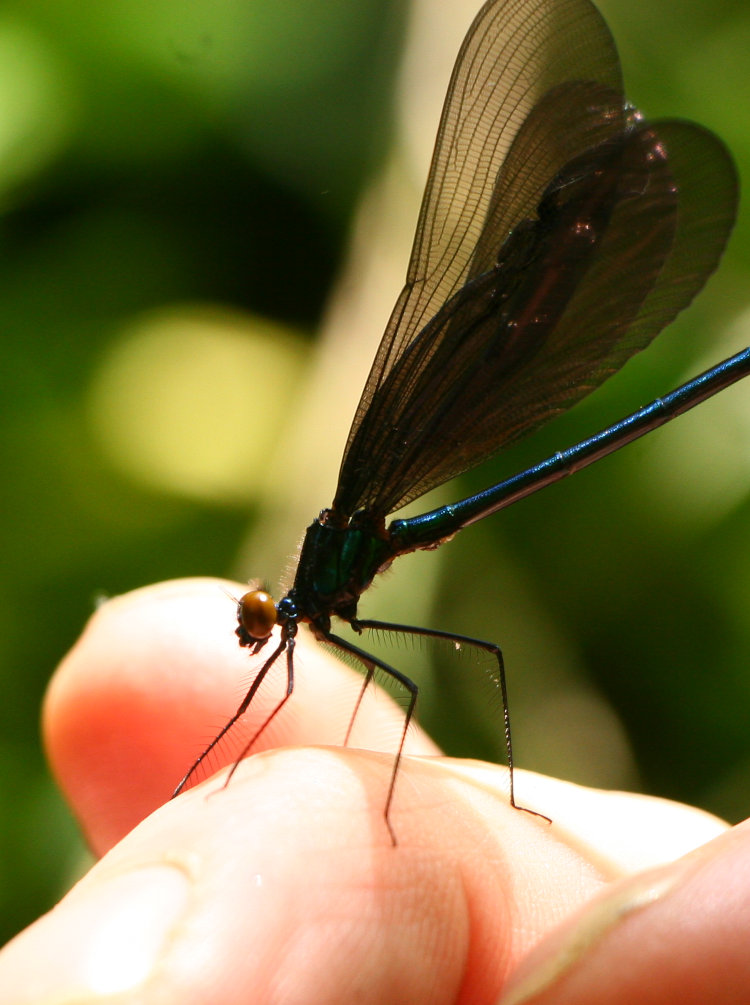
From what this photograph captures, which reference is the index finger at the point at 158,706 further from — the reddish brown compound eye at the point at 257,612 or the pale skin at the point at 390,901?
the pale skin at the point at 390,901

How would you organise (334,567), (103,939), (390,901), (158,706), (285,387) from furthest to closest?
(285,387)
(158,706)
(334,567)
(390,901)
(103,939)

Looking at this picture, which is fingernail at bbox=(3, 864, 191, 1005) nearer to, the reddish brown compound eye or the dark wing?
the reddish brown compound eye

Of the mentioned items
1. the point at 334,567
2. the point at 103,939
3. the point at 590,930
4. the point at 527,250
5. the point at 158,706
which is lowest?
the point at 158,706

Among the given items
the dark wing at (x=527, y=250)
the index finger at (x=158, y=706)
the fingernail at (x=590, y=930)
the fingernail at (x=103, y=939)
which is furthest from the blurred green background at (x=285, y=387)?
the fingernail at (x=103, y=939)

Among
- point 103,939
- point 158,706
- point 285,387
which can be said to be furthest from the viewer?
point 285,387

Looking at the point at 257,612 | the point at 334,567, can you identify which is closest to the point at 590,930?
the point at 257,612

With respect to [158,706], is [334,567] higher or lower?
higher

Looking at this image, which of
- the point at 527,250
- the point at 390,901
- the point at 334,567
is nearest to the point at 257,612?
the point at 334,567

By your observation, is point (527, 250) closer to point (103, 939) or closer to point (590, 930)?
point (590, 930)

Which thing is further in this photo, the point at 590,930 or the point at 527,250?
the point at 527,250
